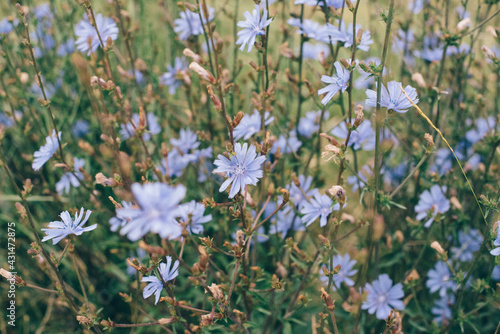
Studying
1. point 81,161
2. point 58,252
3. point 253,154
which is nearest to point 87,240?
point 58,252

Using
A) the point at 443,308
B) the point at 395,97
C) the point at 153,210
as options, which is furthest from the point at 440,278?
the point at 153,210

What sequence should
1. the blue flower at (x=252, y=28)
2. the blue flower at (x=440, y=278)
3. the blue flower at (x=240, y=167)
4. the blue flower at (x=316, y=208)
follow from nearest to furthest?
the blue flower at (x=240, y=167) < the blue flower at (x=252, y=28) < the blue flower at (x=316, y=208) < the blue flower at (x=440, y=278)

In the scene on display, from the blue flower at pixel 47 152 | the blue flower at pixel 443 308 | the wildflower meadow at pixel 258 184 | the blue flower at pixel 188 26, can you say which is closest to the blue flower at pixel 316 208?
the wildflower meadow at pixel 258 184

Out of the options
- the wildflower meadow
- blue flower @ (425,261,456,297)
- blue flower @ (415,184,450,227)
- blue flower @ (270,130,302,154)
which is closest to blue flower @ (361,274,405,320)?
the wildflower meadow

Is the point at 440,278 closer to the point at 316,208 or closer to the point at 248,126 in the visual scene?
the point at 316,208

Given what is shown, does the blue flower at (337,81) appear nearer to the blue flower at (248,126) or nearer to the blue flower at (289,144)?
the blue flower at (248,126)

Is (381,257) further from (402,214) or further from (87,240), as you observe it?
(87,240)

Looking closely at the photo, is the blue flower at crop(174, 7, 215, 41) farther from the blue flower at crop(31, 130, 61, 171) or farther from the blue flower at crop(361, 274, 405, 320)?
the blue flower at crop(361, 274, 405, 320)
